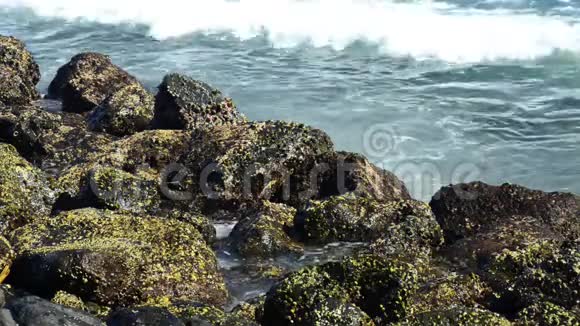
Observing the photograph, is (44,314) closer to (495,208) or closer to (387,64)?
(495,208)

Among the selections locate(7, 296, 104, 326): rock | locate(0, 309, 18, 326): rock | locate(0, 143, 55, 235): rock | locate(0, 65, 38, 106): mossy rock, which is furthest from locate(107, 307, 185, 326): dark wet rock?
locate(0, 65, 38, 106): mossy rock

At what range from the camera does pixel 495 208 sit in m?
7.45

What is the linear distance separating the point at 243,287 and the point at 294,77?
10525 millimetres

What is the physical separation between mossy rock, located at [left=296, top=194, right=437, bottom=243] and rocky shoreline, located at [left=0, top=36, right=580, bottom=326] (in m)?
0.01

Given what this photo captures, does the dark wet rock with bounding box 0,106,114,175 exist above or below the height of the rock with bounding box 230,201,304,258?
above

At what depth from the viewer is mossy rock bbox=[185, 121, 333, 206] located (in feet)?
26.3

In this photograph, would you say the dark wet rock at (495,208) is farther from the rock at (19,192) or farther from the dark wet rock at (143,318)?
the rock at (19,192)

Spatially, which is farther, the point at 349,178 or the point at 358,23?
the point at 358,23

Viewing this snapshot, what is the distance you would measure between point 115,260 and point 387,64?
42.8ft

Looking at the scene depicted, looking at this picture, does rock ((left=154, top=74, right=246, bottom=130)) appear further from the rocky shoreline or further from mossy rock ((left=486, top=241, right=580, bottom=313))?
mossy rock ((left=486, top=241, right=580, bottom=313))

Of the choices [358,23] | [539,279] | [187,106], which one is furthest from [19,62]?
[358,23]

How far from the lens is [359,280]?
17.5ft

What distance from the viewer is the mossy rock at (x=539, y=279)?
5.57 metres

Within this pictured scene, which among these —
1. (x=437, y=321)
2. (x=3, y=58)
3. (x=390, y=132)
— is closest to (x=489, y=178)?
(x=390, y=132)
